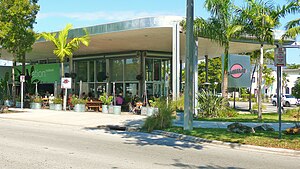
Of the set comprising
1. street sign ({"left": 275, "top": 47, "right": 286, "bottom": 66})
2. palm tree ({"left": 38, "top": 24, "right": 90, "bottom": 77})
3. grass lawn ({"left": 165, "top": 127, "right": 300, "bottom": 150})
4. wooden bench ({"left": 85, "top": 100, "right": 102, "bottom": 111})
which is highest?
palm tree ({"left": 38, "top": 24, "right": 90, "bottom": 77})

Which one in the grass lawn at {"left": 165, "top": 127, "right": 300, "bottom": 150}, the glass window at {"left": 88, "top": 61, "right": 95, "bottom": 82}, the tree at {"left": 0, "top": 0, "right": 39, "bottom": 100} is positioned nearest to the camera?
the grass lawn at {"left": 165, "top": 127, "right": 300, "bottom": 150}

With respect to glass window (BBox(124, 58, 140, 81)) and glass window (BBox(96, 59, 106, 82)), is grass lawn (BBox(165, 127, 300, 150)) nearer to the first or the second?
glass window (BBox(124, 58, 140, 81))

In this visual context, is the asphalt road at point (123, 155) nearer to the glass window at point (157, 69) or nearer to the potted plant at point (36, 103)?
the potted plant at point (36, 103)

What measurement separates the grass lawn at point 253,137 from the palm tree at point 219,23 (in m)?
8.34

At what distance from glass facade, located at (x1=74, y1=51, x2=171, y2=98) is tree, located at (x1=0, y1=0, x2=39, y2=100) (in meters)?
11.1

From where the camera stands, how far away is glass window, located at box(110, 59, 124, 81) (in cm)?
3684

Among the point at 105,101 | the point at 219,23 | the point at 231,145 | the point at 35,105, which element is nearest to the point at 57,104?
the point at 35,105

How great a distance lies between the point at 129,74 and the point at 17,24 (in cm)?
1354

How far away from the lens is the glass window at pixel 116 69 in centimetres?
3684

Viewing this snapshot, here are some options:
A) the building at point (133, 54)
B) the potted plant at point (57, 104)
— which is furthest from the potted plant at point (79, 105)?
the building at point (133, 54)

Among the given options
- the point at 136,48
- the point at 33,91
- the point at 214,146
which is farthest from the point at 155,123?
the point at 33,91

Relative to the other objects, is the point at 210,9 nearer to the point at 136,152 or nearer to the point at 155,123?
the point at 155,123

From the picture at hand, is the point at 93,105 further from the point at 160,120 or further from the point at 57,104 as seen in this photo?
the point at 160,120

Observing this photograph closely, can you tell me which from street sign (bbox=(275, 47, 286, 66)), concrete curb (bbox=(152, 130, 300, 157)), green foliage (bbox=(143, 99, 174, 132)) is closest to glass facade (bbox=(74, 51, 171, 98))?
green foliage (bbox=(143, 99, 174, 132))
